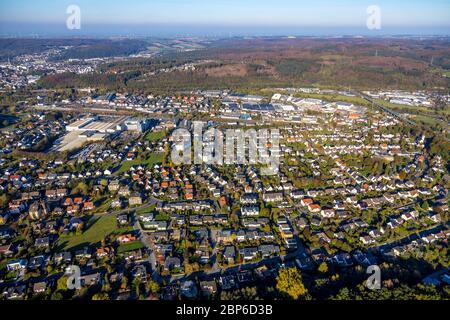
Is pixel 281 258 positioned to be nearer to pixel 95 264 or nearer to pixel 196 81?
pixel 95 264

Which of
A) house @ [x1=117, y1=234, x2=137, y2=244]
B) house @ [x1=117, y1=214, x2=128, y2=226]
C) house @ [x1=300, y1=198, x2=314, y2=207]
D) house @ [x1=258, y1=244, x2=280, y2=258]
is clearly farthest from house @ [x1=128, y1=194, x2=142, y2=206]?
house @ [x1=300, y1=198, x2=314, y2=207]

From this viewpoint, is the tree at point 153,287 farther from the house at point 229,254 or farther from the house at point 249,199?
the house at point 249,199

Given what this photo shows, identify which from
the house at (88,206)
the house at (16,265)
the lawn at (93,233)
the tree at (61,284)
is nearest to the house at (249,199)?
the lawn at (93,233)

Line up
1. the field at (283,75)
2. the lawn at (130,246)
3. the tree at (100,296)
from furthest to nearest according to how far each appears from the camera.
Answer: the field at (283,75)
the lawn at (130,246)
the tree at (100,296)

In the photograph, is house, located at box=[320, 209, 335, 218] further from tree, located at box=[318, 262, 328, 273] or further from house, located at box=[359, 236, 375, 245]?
tree, located at box=[318, 262, 328, 273]

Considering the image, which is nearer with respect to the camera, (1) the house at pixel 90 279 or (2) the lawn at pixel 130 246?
(1) the house at pixel 90 279

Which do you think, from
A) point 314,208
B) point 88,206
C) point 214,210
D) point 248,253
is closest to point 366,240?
point 314,208
